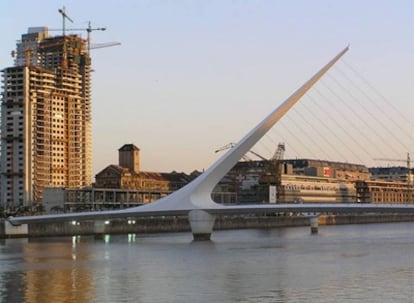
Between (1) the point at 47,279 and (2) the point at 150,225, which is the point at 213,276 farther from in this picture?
(2) the point at 150,225

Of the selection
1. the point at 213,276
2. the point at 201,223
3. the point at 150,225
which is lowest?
the point at 213,276

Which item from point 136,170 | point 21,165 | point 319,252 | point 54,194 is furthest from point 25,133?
point 319,252

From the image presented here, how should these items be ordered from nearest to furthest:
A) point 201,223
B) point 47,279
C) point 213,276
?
point 47,279, point 213,276, point 201,223

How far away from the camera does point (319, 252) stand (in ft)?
102

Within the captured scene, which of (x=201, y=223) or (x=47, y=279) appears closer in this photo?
(x=47, y=279)

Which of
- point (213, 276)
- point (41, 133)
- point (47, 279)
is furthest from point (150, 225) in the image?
point (213, 276)

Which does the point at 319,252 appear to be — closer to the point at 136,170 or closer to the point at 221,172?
the point at 221,172

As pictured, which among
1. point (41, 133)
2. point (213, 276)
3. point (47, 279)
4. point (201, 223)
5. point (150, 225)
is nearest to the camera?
point (47, 279)

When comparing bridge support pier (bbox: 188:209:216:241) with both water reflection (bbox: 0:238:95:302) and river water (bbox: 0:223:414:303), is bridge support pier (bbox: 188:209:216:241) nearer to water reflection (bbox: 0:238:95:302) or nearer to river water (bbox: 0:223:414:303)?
river water (bbox: 0:223:414:303)

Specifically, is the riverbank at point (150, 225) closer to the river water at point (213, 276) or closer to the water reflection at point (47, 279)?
the river water at point (213, 276)

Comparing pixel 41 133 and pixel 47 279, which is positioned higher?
pixel 41 133

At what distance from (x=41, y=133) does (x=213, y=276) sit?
71092 mm

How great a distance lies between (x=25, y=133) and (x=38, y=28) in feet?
135

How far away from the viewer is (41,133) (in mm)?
90250
